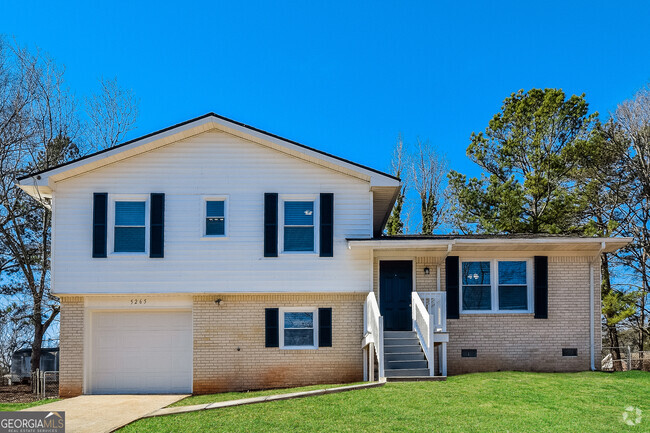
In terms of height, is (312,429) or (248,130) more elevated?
(248,130)

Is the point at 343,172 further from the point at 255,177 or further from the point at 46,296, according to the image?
the point at 46,296

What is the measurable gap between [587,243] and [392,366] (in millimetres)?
6389

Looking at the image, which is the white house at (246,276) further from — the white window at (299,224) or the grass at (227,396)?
the grass at (227,396)

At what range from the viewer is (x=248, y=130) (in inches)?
710

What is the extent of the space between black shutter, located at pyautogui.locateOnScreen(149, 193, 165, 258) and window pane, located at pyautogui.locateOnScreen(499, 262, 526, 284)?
29.9 feet

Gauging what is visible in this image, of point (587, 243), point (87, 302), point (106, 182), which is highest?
point (106, 182)

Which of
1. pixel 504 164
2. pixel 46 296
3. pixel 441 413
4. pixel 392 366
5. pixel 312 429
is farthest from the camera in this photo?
pixel 504 164

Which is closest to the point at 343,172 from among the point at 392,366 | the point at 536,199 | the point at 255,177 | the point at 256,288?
the point at 255,177

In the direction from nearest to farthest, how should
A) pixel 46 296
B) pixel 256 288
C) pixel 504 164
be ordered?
pixel 256 288 < pixel 46 296 < pixel 504 164

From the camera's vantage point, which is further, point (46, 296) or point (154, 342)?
point (46, 296)

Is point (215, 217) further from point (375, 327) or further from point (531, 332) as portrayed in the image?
point (531, 332)

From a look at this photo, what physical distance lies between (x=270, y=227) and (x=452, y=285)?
515 cm

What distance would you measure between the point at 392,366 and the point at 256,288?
4182mm

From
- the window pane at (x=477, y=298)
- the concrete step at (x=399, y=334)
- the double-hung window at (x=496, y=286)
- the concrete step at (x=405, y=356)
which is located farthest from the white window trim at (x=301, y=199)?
the window pane at (x=477, y=298)
